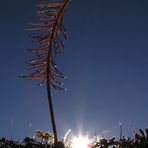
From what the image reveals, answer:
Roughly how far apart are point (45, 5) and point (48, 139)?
2212 mm

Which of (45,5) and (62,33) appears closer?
(62,33)

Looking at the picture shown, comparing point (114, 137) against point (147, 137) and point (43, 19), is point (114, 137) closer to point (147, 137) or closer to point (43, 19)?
point (147, 137)

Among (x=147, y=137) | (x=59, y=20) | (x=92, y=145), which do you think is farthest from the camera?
(x=59, y=20)

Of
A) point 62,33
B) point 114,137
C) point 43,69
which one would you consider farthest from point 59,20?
point 114,137

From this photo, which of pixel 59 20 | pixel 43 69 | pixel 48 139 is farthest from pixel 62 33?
pixel 48 139

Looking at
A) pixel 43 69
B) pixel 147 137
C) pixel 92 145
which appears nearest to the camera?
pixel 147 137

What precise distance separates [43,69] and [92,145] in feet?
5.16

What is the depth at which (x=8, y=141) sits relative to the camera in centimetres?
646

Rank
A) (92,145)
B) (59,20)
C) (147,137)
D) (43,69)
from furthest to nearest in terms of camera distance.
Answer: (43,69) < (59,20) < (92,145) < (147,137)

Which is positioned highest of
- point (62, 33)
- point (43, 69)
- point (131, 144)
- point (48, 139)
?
point (62, 33)

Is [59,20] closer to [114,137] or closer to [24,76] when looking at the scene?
[24,76]

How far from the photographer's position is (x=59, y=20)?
5699 mm

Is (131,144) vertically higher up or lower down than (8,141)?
lower down

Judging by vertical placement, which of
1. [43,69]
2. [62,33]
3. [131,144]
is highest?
Answer: [62,33]
